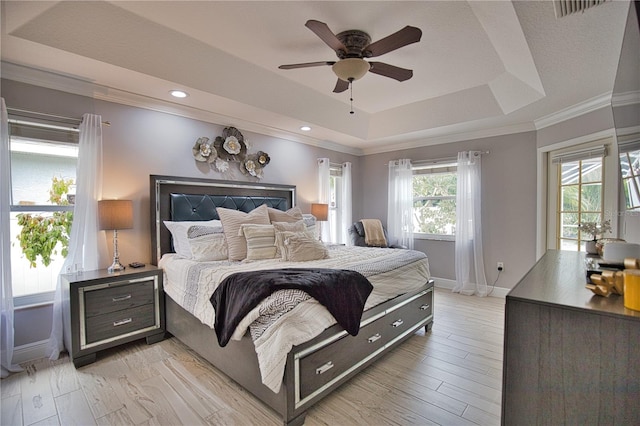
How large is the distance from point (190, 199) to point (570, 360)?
3.45m

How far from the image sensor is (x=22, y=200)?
8.44 feet

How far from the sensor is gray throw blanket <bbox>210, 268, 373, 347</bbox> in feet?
6.22

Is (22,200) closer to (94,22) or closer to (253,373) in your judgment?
(94,22)

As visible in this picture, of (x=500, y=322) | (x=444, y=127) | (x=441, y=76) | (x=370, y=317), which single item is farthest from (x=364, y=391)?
(x=444, y=127)

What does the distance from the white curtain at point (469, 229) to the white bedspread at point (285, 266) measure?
1.76 metres

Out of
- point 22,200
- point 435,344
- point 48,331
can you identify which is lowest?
point 435,344

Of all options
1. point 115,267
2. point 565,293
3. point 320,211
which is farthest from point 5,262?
point 565,293

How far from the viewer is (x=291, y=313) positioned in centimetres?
178

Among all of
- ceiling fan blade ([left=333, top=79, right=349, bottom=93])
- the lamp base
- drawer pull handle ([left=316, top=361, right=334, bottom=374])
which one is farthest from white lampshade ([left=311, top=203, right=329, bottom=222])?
drawer pull handle ([left=316, top=361, right=334, bottom=374])

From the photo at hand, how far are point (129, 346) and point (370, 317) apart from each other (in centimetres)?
230

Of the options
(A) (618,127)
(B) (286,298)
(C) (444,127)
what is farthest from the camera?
(C) (444,127)

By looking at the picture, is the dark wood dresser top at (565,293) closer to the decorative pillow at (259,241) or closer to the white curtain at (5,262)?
the decorative pillow at (259,241)

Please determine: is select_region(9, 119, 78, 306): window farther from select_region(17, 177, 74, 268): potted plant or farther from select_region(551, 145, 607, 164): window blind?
select_region(551, 145, 607, 164): window blind

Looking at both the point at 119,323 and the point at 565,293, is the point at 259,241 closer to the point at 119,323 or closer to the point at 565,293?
the point at 119,323
